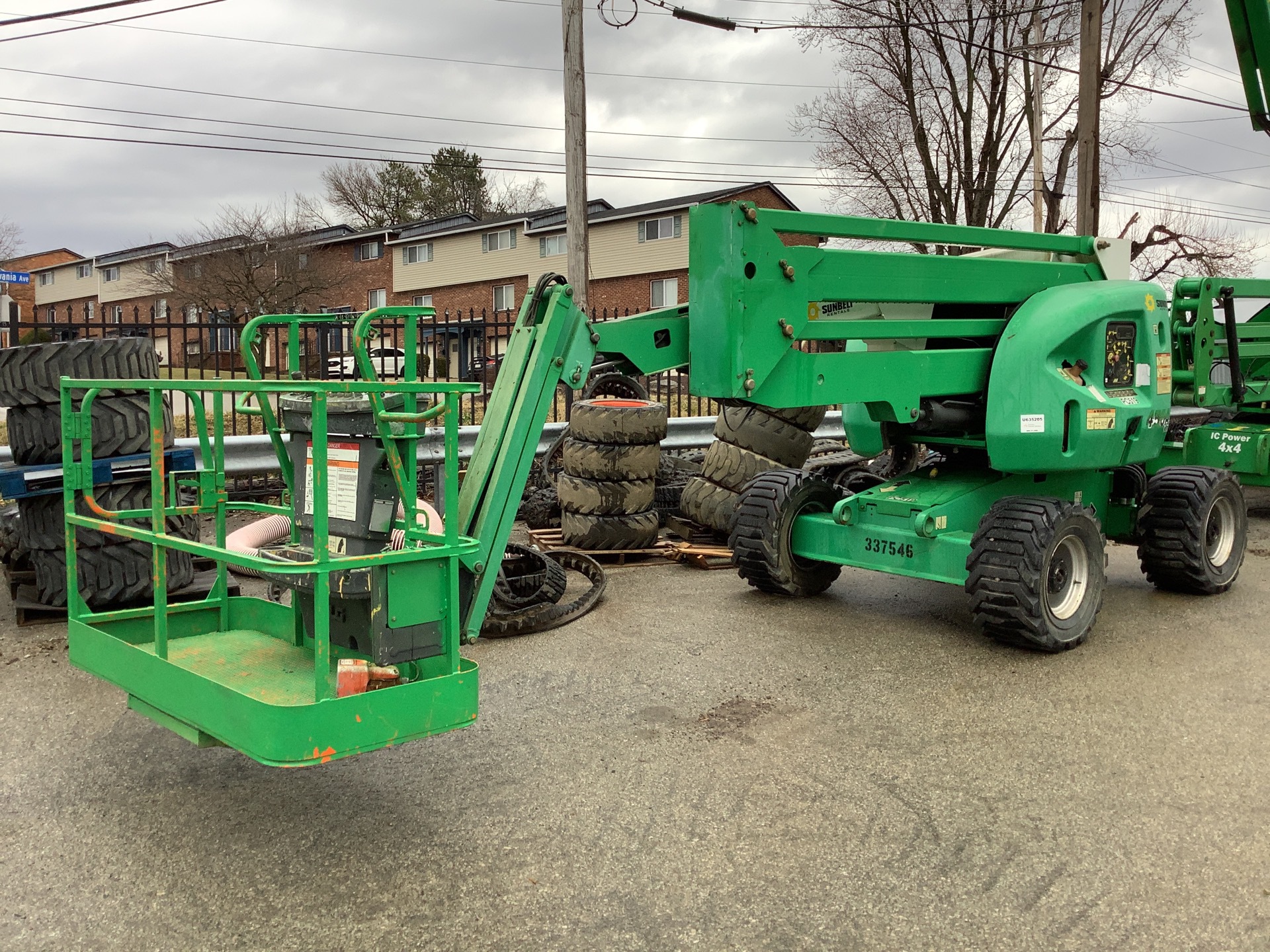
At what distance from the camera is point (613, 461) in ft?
28.1

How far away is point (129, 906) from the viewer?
336cm

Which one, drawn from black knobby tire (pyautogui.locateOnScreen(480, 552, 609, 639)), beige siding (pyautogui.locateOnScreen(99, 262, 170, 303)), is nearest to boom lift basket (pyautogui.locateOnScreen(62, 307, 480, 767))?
black knobby tire (pyautogui.locateOnScreen(480, 552, 609, 639))

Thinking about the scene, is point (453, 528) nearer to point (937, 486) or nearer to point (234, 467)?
point (937, 486)

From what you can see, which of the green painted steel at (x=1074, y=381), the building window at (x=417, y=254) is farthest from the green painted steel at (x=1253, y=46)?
the building window at (x=417, y=254)

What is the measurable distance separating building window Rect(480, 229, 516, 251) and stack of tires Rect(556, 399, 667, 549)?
39.4 meters

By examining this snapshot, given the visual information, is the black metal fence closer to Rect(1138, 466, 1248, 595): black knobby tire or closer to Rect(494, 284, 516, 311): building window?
Rect(1138, 466, 1248, 595): black knobby tire

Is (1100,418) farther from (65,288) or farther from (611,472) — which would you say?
(65,288)

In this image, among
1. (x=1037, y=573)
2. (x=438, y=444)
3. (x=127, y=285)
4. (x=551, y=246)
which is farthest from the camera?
(x=127, y=285)

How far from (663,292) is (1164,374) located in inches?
1407

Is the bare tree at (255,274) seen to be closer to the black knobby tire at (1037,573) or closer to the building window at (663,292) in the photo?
the building window at (663,292)

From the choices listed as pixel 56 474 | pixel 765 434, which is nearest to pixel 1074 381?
pixel 765 434

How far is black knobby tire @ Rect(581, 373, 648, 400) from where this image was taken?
5664 mm

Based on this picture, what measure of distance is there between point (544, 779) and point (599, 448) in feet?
14.8

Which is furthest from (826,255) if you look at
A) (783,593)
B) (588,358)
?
(783,593)
